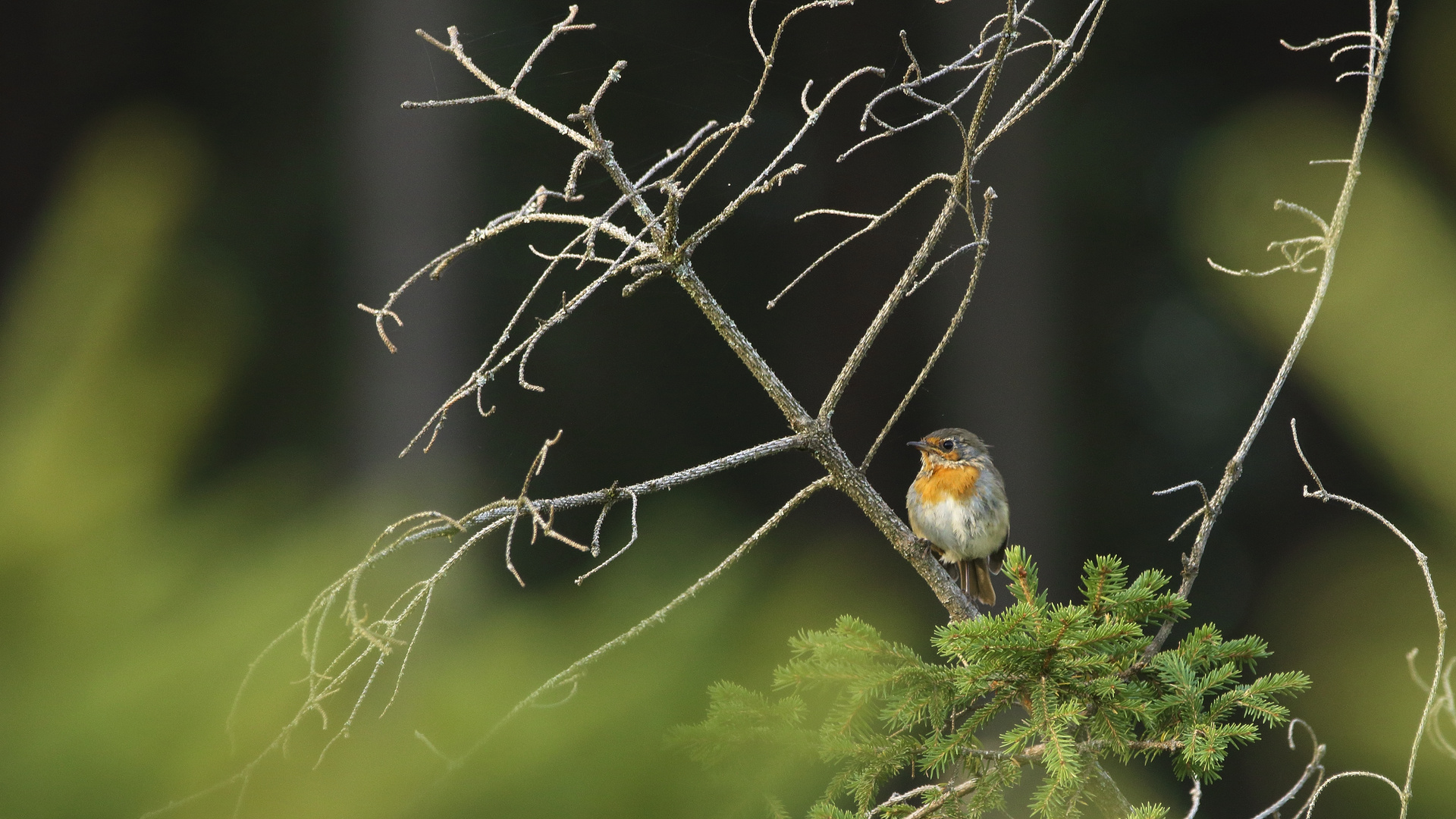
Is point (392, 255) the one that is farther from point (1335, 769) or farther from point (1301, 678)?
point (1335, 769)

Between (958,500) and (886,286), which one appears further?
(886,286)

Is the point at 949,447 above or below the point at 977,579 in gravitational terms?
above

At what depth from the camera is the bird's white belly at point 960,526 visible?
7.27 ft

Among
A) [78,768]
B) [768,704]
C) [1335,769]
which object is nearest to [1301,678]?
[768,704]

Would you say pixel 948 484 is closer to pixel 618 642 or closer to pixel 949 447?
pixel 949 447

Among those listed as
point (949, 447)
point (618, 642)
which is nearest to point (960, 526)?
point (949, 447)

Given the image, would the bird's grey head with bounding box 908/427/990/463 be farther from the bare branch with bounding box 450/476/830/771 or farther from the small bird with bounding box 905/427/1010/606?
the bare branch with bounding box 450/476/830/771

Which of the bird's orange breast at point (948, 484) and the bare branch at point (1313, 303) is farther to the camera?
the bird's orange breast at point (948, 484)

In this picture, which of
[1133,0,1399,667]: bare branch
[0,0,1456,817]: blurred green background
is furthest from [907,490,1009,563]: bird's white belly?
[1133,0,1399,667]: bare branch

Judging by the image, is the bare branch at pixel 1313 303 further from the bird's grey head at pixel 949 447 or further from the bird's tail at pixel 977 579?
the bird's tail at pixel 977 579

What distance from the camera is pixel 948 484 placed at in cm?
224

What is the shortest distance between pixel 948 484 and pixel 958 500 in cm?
4

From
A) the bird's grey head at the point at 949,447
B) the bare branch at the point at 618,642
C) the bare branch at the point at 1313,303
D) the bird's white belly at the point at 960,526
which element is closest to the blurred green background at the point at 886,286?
the bird's white belly at the point at 960,526

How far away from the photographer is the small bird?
222 centimetres
